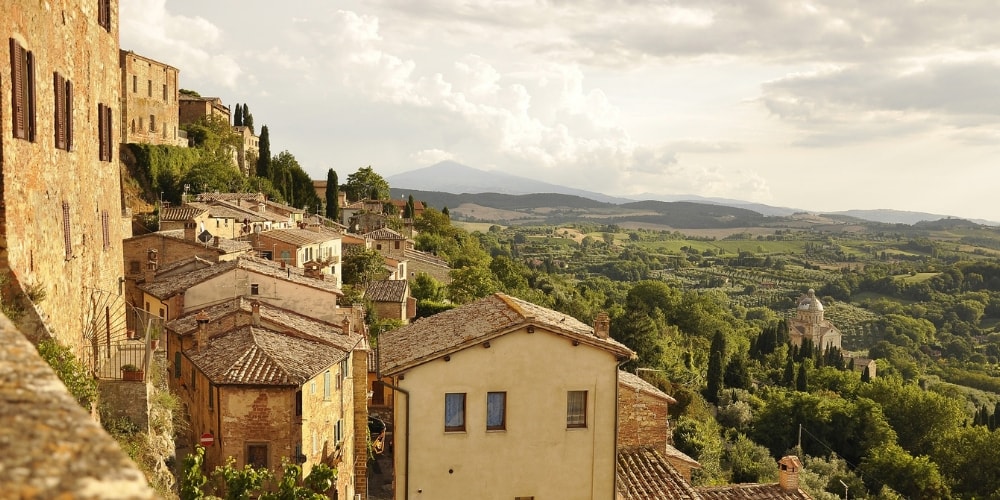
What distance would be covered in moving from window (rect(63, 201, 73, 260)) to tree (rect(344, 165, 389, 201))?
98.8m

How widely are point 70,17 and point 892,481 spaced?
55.7 metres

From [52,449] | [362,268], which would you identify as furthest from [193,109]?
[52,449]

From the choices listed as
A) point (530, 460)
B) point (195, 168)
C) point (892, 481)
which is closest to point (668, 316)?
point (892, 481)

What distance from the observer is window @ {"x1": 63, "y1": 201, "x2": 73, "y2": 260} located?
584 inches

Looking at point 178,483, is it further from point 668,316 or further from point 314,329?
point 668,316

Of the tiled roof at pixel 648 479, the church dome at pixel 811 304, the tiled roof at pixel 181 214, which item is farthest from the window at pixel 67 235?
the church dome at pixel 811 304

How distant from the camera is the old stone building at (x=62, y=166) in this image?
11820 millimetres

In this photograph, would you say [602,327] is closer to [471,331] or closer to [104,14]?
[471,331]

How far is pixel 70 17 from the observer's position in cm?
1552

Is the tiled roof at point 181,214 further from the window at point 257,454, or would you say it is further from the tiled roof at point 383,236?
the window at point 257,454

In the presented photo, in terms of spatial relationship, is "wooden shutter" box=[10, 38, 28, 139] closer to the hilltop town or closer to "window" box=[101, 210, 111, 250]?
the hilltop town

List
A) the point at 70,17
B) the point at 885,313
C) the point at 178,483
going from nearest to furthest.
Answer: the point at 70,17 → the point at 178,483 → the point at 885,313

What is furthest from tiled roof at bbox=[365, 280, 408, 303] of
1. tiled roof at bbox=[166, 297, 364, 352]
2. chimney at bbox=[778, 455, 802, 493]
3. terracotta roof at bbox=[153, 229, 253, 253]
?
chimney at bbox=[778, 455, 802, 493]

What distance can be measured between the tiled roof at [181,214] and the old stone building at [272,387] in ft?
60.0
